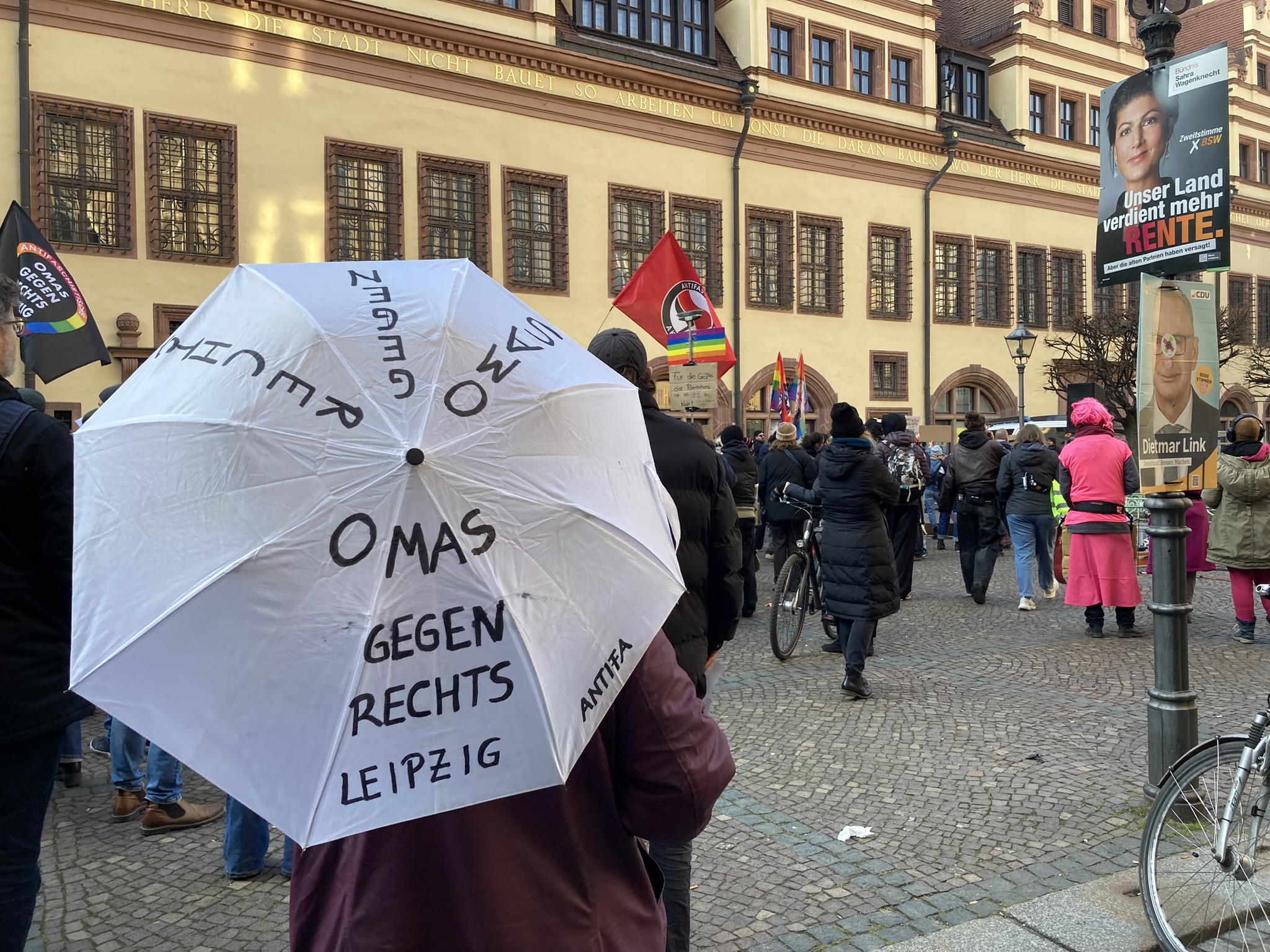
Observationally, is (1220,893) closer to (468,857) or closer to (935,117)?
(468,857)

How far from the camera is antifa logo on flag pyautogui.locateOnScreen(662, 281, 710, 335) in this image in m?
10.9

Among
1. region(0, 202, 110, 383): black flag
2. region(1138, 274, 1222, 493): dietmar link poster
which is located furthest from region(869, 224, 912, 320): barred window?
region(1138, 274, 1222, 493): dietmar link poster

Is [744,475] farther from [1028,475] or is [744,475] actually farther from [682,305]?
[1028,475]

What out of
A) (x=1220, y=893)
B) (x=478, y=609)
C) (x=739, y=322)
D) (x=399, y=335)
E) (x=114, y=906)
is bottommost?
(x=114, y=906)

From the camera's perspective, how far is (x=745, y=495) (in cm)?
1005

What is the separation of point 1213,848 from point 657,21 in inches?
878

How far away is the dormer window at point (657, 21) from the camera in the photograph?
848 inches

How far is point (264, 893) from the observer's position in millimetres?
3928

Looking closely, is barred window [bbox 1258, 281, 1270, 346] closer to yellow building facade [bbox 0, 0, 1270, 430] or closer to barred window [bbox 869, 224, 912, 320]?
yellow building facade [bbox 0, 0, 1270, 430]

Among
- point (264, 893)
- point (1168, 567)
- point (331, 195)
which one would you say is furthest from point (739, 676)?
point (331, 195)

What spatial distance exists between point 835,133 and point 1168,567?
2128 centimetres

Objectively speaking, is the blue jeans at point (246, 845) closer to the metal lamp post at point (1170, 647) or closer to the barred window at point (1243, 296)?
the metal lamp post at point (1170, 647)

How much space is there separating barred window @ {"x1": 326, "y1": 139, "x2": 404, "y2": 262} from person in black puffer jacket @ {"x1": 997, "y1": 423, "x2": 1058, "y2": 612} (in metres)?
11.0

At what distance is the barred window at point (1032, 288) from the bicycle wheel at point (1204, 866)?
2619 centimetres
